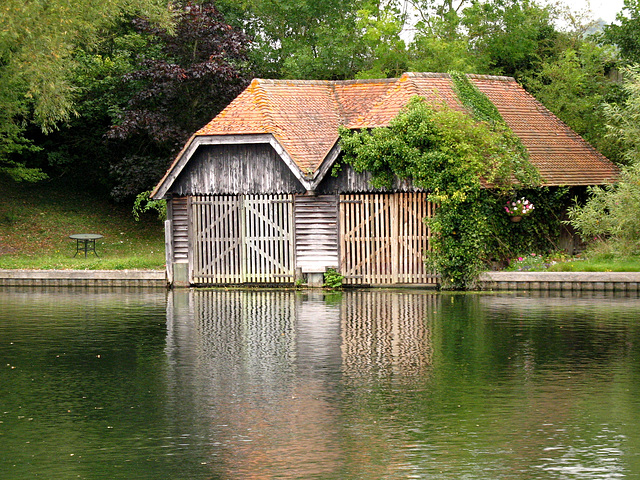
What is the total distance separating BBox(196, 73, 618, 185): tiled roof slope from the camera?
29.0m

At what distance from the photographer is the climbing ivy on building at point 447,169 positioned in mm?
26922

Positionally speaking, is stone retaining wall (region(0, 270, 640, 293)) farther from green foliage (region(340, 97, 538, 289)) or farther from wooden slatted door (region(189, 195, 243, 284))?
wooden slatted door (region(189, 195, 243, 284))

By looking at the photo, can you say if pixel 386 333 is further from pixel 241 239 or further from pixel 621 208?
pixel 621 208

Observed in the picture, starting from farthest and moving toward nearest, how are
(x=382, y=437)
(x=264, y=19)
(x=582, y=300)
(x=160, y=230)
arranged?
(x=264, y=19)
(x=160, y=230)
(x=582, y=300)
(x=382, y=437)

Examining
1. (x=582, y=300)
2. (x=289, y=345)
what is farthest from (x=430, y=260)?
(x=289, y=345)

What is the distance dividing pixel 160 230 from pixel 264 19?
13.1 meters

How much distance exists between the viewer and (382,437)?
34.4 feet

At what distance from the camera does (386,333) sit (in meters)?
18.3

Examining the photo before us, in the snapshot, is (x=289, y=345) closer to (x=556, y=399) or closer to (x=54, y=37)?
(x=556, y=399)

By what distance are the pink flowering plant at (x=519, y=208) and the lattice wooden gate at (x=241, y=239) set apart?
5.93 meters

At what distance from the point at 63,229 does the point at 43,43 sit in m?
10.0

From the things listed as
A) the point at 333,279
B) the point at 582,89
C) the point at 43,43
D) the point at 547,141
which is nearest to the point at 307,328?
the point at 333,279

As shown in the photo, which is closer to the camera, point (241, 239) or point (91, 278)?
point (241, 239)

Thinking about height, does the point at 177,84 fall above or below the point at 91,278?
above
